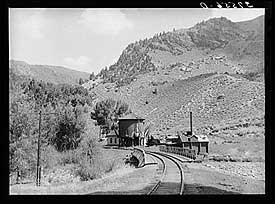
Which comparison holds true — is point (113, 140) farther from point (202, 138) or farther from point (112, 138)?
point (202, 138)

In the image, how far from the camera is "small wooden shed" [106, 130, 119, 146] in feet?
44.4

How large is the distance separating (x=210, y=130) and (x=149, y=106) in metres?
2.46

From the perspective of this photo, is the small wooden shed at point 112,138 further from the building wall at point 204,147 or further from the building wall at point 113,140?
the building wall at point 204,147

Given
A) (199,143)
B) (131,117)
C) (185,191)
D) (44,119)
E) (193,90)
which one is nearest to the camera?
(185,191)

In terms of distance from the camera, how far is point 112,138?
45.5 ft

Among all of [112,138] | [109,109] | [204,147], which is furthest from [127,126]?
[204,147]

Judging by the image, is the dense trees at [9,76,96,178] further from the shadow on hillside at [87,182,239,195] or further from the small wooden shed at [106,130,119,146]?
the shadow on hillside at [87,182,239,195]

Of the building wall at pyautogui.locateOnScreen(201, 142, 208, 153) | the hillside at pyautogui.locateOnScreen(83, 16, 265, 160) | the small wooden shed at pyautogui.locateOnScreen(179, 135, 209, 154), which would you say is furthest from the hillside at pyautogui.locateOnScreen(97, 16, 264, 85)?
the building wall at pyautogui.locateOnScreen(201, 142, 208, 153)

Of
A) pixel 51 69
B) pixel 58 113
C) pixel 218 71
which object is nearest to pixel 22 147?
pixel 58 113

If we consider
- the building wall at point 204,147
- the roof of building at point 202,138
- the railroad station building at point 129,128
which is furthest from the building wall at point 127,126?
the building wall at point 204,147

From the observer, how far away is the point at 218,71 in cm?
1445

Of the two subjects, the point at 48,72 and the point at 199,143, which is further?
the point at 199,143

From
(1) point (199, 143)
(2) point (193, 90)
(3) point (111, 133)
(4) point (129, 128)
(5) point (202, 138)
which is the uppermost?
(2) point (193, 90)
